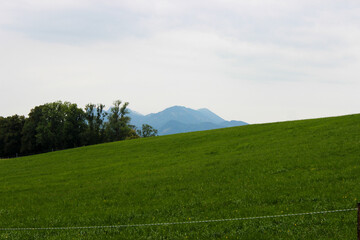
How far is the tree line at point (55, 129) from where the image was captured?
99250mm

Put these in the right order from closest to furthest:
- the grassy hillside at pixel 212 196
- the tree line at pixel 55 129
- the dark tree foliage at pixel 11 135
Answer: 1. the grassy hillside at pixel 212 196
2. the tree line at pixel 55 129
3. the dark tree foliage at pixel 11 135

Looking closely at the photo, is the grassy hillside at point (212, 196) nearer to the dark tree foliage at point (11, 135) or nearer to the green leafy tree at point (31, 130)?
the green leafy tree at point (31, 130)

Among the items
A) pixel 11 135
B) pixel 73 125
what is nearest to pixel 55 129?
pixel 73 125

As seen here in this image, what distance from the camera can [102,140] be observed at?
108 m

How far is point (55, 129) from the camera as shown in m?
100

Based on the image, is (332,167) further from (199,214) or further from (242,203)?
(199,214)

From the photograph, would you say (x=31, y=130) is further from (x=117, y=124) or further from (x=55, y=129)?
(x=117, y=124)

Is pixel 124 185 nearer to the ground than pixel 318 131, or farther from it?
nearer to the ground

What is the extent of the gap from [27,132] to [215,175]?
98146 millimetres

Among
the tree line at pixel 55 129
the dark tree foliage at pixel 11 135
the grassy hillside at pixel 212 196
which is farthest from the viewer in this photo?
the dark tree foliage at pixel 11 135

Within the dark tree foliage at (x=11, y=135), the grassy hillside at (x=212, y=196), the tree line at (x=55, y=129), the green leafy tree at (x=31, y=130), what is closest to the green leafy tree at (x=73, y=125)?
the tree line at (x=55, y=129)

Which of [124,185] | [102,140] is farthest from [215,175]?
[102,140]

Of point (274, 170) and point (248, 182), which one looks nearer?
→ point (248, 182)

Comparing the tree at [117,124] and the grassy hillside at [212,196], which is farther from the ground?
the tree at [117,124]
